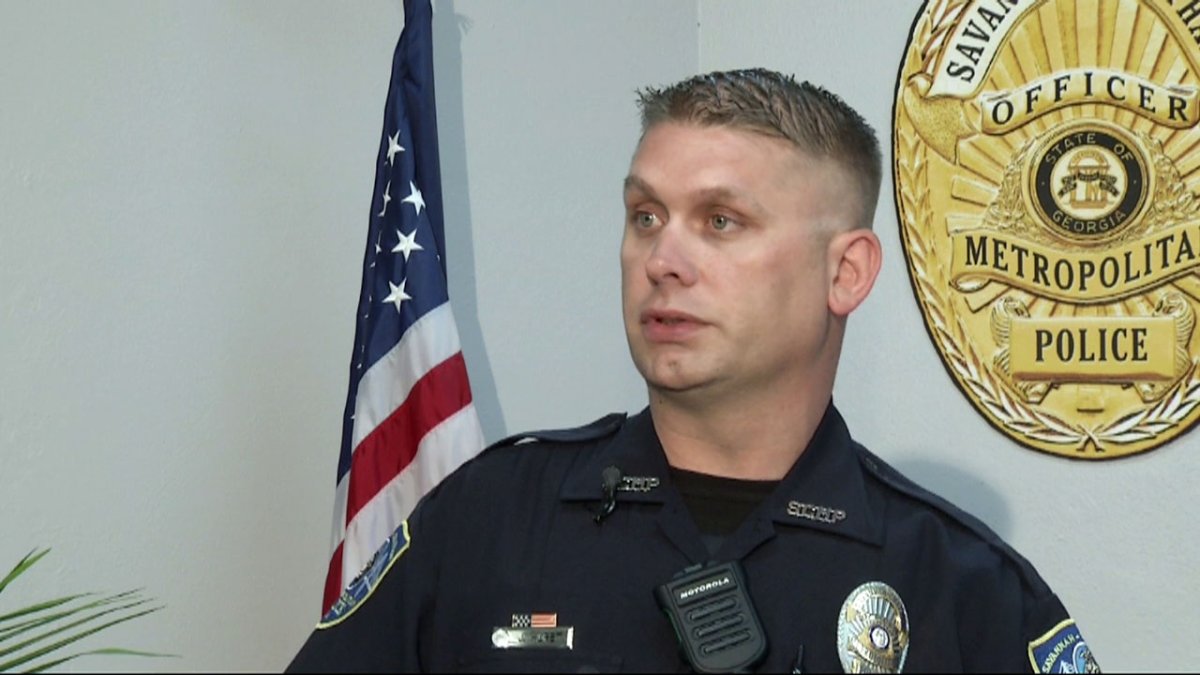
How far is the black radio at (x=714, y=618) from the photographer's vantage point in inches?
47.3

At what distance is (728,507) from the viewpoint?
4.71 feet

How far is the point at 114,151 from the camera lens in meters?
2.11

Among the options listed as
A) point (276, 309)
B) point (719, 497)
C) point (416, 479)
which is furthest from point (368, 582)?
point (276, 309)

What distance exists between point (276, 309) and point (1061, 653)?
1.41 m

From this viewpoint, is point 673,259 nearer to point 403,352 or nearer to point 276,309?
point 403,352

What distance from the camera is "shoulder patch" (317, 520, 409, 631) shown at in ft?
4.60

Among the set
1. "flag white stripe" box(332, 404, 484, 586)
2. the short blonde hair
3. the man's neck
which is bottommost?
"flag white stripe" box(332, 404, 484, 586)

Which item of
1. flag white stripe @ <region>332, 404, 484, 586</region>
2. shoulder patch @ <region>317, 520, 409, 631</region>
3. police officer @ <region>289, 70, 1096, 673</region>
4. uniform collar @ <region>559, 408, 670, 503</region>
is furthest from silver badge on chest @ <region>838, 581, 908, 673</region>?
flag white stripe @ <region>332, 404, 484, 586</region>

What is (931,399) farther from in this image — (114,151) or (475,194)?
(114,151)

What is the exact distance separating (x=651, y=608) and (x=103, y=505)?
1.09m

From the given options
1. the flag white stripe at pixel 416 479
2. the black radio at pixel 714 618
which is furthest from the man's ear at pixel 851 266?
the flag white stripe at pixel 416 479

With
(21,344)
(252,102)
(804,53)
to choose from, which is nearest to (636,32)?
(804,53)

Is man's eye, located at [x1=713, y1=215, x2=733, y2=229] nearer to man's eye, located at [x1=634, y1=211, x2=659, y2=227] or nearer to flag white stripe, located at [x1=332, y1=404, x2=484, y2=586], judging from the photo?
man's eye, located at [x1=634, y1=211, x2=659, y2=227]

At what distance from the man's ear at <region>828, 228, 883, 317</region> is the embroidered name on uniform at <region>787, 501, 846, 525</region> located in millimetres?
218
